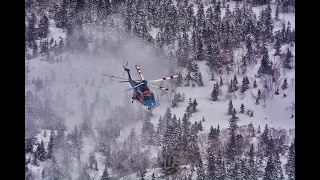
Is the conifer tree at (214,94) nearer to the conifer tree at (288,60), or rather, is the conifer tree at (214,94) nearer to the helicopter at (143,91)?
the helicopter at (143,91)

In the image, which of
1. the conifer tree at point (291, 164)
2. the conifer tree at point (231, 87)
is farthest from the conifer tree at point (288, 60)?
the conifer tree at point (291, 164)

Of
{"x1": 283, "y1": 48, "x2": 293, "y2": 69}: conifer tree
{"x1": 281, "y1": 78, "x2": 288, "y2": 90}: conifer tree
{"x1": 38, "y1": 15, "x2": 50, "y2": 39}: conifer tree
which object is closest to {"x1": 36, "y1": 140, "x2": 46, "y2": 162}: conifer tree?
{"x1": 38, "y1": 15, "x2": 50, "y2": 39}: conifer tree

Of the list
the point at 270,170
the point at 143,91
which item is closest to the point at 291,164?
the point at 270,170

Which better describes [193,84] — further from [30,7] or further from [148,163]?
[30,7]

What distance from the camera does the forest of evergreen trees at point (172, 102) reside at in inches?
505

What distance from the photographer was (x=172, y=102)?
42.7 ft

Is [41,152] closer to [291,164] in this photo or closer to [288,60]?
[291,164]

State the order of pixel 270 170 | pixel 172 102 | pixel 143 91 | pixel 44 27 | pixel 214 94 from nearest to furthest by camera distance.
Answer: pixel 143 91, pixel 270 170, pixel 172 102, pixel 214 94, pixel 44 27

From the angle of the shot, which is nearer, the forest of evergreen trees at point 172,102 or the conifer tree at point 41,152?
the conifer tree at point 41,152

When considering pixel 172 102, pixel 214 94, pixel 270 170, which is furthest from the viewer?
pixel 214 94

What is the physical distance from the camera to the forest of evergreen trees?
12836mm

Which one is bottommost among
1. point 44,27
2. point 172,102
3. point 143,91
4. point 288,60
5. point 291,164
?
point 291,164
